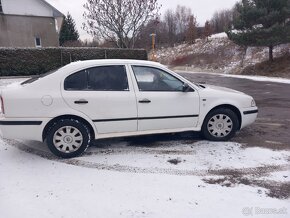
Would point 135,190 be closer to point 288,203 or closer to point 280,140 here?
point 288,203

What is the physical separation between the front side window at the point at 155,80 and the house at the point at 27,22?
23854 millimetres

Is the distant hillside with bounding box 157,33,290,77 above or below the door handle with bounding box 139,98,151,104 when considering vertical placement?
above

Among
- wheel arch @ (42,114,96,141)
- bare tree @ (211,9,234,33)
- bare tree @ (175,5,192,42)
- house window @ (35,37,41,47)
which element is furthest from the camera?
bare tree @ (175,5,192,42)

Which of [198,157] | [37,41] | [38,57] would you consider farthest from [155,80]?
[37,41]

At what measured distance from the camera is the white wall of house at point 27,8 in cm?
2408

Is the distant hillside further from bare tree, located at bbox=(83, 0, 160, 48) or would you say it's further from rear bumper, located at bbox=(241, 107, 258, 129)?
rear bumper, located at bbox=(241, 107, 258, 129)

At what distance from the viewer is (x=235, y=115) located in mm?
5133

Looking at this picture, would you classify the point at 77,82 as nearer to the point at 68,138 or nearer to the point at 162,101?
the point at 68,138

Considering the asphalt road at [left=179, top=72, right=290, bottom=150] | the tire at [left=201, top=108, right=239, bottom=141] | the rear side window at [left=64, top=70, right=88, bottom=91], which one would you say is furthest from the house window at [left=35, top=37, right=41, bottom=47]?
the tire at [left=201, top=108, right=239, bottom=141]

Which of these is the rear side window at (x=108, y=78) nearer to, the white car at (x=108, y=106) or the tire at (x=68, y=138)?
the white car at (x=108, y=106)

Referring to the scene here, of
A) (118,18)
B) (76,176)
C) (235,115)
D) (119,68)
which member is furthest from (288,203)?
(118,18)

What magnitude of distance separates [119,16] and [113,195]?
17416 mm

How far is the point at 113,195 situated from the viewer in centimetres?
338

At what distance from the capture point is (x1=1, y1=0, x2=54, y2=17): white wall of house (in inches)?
948
